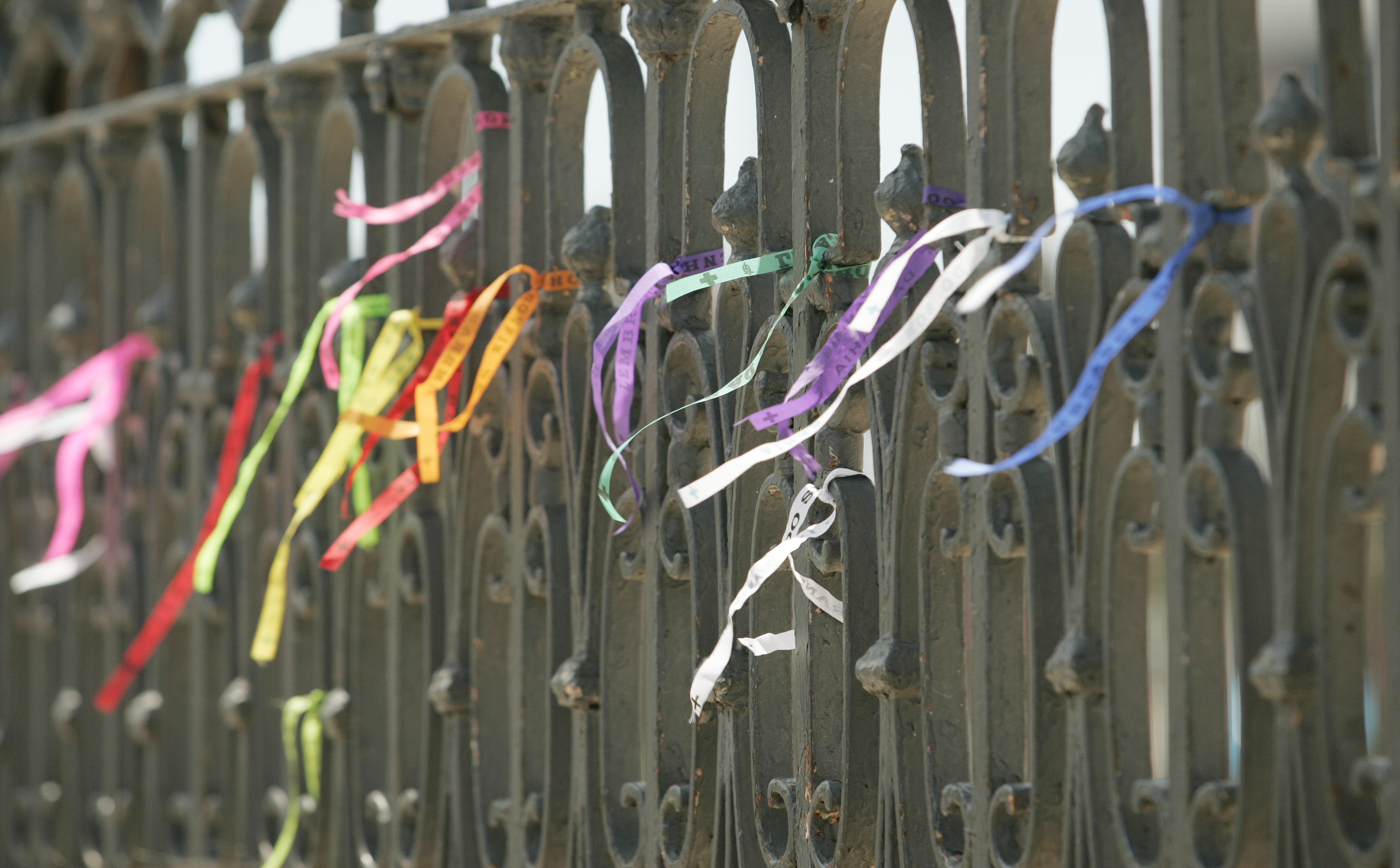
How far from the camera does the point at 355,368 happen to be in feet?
8.64

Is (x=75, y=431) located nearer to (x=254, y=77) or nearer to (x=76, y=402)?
(x=76, y=402)

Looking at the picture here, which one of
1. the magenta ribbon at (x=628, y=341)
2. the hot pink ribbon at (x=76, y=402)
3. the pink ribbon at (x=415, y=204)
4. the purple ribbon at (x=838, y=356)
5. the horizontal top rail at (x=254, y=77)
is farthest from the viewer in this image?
the hot pink ribbon at (x=76, y=402)

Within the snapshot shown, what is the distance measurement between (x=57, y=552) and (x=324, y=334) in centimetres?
112

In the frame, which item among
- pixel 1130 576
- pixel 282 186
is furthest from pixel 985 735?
pixel 282 186

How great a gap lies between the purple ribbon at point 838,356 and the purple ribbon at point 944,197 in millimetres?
37

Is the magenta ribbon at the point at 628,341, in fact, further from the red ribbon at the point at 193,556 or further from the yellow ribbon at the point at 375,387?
the red ribbon at the point at 193,556

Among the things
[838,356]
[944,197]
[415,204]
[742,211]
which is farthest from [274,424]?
[944,197]

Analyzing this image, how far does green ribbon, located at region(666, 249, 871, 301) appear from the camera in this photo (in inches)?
76.9

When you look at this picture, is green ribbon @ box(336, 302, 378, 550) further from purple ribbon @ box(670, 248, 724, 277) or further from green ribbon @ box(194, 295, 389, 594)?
purple ribbon @ box(670, 248, 724, 277)

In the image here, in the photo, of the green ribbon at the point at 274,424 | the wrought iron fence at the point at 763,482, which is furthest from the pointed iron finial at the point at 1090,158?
the green ribbon at the point at 274,424

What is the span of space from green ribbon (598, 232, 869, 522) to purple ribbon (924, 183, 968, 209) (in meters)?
0.13

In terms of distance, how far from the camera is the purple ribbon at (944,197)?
1.87 meters

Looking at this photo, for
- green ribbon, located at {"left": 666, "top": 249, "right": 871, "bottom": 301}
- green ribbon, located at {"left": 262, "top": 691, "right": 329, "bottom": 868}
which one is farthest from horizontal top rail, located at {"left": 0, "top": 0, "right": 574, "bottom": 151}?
green ribbon, located at {"left": 262, "top": 691, "right": 329, "bottom": 868}

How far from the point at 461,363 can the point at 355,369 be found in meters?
0.26
